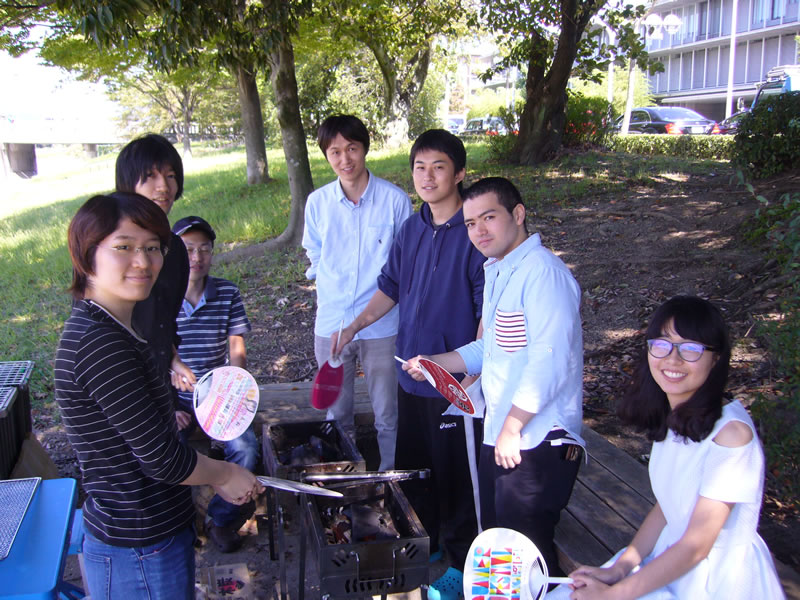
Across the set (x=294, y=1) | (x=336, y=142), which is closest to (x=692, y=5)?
(x=294, y=1)

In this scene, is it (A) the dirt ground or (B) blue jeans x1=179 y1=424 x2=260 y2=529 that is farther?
(A) the dirt ground

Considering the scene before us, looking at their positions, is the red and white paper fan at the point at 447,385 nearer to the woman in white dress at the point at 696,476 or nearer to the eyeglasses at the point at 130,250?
the woman in white dress at the point at 696,476

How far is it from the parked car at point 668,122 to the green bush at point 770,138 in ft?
39.8

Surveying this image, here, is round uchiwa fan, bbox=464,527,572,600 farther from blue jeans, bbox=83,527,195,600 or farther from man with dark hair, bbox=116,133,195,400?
man with dark hair, bbox=116,133,195,400

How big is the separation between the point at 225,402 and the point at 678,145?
15555 mm

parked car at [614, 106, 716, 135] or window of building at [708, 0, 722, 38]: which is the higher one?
window of building at [708, 0, 722, 38]

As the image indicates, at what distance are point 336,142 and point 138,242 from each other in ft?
5.76

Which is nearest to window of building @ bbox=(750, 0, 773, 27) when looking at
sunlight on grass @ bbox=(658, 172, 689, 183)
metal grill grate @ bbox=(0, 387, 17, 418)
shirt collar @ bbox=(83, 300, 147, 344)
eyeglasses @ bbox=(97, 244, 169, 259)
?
sunlight on grass @ bbox=(658, 172, 689, 183)

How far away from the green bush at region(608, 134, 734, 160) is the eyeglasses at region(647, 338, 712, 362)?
1303 cm

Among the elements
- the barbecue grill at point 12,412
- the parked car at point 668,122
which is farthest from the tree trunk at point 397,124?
the barbecue grill at point 12,412

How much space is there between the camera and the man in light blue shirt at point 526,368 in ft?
7.23

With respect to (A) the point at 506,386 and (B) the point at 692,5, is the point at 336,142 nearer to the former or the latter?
(A) the point at 506,386

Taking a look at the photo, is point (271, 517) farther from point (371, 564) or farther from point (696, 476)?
point (696, 476)

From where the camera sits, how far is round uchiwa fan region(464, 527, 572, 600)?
78.0 inches
